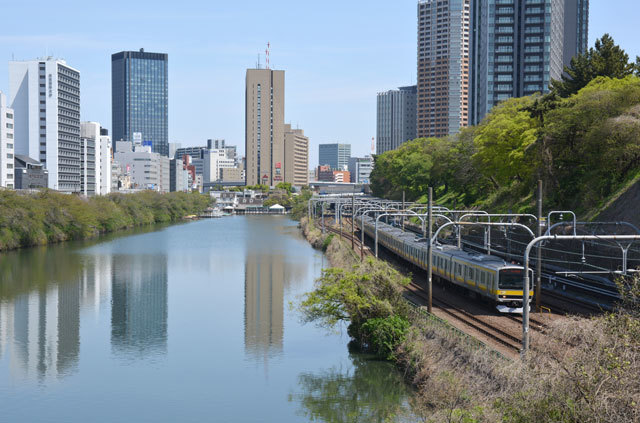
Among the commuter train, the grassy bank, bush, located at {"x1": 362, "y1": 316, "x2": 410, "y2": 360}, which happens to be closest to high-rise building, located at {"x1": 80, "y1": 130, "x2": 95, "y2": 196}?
the grassy bank

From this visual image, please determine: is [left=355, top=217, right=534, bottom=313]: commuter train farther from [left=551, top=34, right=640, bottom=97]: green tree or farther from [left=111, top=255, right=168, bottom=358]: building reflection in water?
[left=551, top=34, right=640, bottom=97]: green tree

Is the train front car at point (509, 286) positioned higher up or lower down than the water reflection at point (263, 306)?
higher up

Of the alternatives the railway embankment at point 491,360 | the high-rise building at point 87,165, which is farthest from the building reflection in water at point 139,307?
the high-rise building at point 87,165

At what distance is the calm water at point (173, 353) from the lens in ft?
85.4

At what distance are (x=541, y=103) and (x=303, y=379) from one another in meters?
42.4

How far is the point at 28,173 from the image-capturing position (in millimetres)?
128250

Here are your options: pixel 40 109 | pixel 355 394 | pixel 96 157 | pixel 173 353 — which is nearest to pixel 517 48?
pixel 40 109

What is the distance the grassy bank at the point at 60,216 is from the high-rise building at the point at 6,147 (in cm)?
1718

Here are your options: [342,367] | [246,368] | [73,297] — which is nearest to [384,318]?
[342,367]

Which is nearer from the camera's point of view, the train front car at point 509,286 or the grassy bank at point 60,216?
the train front car at point 509,286

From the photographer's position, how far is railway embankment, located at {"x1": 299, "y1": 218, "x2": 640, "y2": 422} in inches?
549

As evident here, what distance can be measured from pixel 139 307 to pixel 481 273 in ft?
76.0

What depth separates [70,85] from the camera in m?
146

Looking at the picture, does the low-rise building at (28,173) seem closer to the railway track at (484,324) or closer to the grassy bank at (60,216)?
the grassy bank at (60,216)
